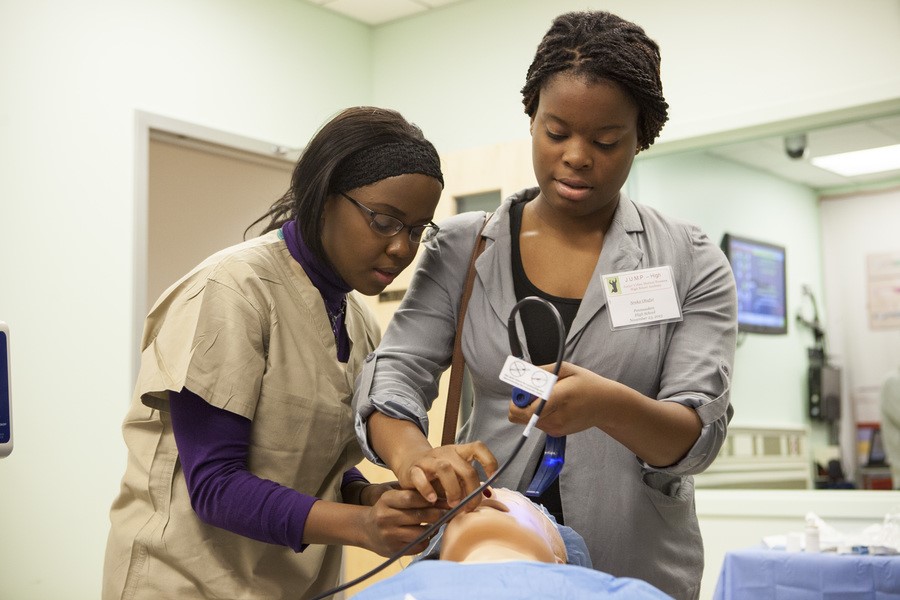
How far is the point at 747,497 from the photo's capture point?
12.6 feet

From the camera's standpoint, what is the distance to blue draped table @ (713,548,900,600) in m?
2.43

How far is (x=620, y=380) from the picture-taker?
4.16 feet

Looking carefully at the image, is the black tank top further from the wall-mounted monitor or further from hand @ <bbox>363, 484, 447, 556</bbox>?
the wall-mounted monitor

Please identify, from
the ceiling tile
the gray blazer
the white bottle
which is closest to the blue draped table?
the white bottle

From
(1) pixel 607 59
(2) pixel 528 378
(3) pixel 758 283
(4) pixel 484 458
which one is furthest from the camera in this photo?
(3) pixel 758 283

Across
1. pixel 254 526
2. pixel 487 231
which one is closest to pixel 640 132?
pixel 487 231

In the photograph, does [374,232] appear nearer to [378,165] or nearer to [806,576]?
[378,165]

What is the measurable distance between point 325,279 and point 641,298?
508 millimetres

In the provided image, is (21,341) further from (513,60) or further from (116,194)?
(513,60)

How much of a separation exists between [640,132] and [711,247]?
0.20 metres

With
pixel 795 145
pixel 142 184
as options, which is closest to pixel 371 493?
pixel 142 184

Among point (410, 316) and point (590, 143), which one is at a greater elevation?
point (590, 143)

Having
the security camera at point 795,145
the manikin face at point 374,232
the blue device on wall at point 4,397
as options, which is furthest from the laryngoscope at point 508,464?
the security camera at point 795,145

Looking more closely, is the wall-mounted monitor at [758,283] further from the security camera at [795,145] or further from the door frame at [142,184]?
the door frame at [142,184]
